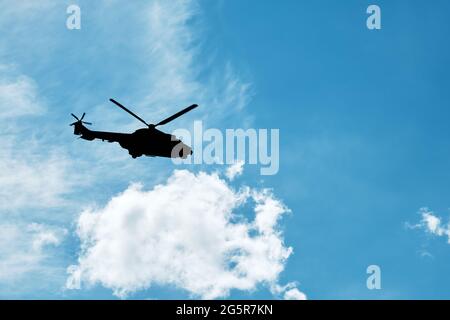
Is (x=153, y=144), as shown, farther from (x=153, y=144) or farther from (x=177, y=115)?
(x=177, y=115)

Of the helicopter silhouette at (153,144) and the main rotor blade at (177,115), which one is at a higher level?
the main rotor blade at (177,115)

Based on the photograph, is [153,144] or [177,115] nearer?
[177,115]

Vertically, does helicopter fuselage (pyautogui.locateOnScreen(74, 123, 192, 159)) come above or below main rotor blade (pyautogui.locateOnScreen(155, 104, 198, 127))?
below

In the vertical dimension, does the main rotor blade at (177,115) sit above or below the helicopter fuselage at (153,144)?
above

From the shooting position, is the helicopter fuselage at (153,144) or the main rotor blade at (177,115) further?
the helicopter fuselage at (153,144)

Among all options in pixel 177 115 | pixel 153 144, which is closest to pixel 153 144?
pixel 153 144

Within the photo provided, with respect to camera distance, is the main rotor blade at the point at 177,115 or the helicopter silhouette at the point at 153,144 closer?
the main rotor blade at the point at 177,115

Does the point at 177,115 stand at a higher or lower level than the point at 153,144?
higher
